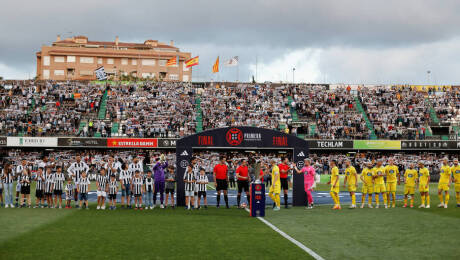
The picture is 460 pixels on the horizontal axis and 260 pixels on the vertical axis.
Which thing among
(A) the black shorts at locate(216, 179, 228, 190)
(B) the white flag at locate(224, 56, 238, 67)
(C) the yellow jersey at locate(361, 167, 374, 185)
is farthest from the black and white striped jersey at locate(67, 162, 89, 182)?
(B) the white flag at locate(224, 56, 238, 67)

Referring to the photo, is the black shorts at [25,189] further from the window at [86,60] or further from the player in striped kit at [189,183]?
the window at [86,60]

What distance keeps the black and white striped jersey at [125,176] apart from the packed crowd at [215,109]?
27131mm

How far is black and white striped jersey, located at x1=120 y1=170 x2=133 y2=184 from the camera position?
19.3 m

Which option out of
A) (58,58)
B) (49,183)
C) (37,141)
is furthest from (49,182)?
(58,58)

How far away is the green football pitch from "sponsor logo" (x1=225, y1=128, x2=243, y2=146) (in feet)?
13.1

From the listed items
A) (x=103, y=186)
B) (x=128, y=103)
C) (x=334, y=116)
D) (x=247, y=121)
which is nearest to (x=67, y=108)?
(x=128, y=103)

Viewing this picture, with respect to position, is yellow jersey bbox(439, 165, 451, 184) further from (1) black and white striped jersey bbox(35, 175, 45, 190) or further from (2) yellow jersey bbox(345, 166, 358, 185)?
(1) black and white striped jersey bbox(35, 175, 45, 190)

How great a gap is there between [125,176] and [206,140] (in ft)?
12.7

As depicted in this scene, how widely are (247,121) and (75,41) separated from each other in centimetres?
5739

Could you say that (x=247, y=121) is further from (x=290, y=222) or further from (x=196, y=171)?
(x=290, y=222)

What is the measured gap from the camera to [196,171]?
19766 millimetres

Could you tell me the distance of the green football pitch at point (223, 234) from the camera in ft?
32.4

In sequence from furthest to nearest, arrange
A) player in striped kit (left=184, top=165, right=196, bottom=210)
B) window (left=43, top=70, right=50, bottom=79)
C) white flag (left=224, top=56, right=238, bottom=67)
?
window (left=43, top=70, right=50, bottom=79) < white flag (left=224, top=56, right=238, bottom=67) < player in striped kit (left=184, top=165, right=196, bottom=210)

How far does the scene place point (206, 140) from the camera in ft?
69.6
